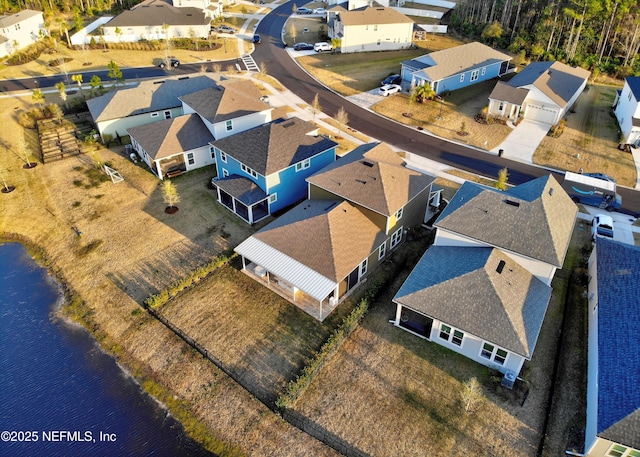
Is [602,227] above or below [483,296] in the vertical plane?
below

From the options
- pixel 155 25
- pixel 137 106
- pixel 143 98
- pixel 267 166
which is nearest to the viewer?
pixel 267 166

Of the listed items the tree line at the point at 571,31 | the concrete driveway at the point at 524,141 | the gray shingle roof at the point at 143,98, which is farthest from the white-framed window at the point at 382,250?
the tree line at the point at 571,31

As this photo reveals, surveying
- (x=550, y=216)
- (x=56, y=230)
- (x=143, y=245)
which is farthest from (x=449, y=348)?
(x=56, y=230)

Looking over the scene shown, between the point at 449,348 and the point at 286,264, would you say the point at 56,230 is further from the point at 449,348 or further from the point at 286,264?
the point at 449,348

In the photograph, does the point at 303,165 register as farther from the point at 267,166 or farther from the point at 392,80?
the point at 392,80

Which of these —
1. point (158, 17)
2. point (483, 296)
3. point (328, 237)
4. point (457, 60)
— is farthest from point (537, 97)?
point (158, 17)

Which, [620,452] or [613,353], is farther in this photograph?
[613,353]
